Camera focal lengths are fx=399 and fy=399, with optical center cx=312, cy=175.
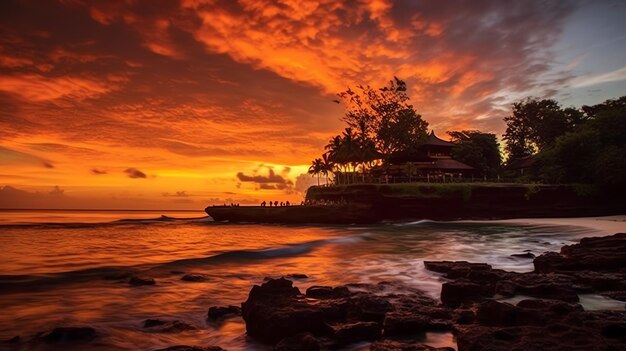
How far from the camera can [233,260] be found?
22.5 meters

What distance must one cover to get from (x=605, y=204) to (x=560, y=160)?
7.61m

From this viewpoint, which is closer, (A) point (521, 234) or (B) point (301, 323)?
(B) point (301, 323)

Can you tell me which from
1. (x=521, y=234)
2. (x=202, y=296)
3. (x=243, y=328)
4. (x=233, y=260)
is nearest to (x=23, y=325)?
(x=202, y=296)

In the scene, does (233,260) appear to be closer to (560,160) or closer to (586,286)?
(586,286)

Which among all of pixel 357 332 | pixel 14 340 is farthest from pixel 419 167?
pixel 14 340

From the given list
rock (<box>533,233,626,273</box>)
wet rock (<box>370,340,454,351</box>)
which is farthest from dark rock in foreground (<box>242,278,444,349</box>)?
rock (<box>533,233,626,273</box>)

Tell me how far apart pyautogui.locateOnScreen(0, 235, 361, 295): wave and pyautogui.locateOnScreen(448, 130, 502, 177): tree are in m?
54.6

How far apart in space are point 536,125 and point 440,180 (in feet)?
107

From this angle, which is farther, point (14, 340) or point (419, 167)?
point (419, 167)

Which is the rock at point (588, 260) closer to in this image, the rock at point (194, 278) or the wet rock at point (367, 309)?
the wet rock at point (367, 309)

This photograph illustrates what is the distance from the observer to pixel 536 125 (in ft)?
259

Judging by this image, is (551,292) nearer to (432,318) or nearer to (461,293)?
(461,293)

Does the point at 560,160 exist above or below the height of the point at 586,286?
above

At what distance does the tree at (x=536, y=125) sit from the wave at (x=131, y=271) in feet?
212
